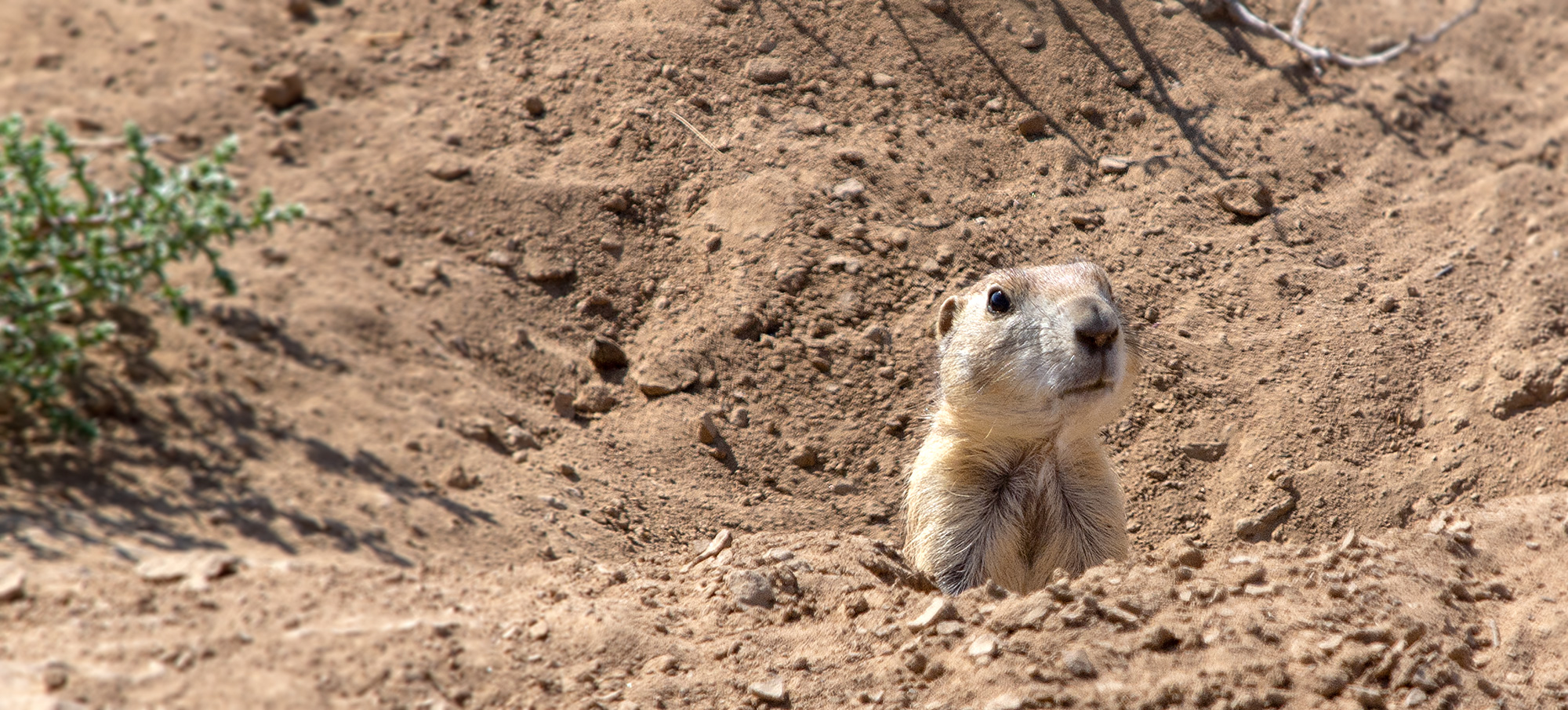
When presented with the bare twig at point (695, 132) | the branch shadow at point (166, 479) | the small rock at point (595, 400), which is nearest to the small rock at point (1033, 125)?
the bare twig at point (695, 132)

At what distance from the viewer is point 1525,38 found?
27.4ft

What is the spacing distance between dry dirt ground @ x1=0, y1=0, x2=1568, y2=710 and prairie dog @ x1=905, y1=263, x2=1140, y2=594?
0.39 metres

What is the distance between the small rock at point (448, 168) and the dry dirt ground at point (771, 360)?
25 millimetres

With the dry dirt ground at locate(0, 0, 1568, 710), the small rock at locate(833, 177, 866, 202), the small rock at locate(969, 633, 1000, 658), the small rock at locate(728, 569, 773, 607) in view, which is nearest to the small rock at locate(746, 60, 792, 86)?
the dry dirt ground at locate(0, 0, 1568, 710)

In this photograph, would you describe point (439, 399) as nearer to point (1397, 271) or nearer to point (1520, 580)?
point (1520, 580)

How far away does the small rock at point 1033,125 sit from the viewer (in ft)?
22.4

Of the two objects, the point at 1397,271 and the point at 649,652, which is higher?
the point at 1397,271

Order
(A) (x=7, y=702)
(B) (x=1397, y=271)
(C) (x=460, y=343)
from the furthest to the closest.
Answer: (B) (x=1397, y=271) < (C) (x=460, y=343) < (A) (x=7, y=702)

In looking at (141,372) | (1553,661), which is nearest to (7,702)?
(141,372)

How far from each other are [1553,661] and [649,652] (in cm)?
312

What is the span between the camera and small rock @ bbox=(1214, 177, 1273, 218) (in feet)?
22.3

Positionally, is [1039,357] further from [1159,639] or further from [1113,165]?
[1113,165]

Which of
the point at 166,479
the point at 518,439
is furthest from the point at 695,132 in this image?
the point at 166,479

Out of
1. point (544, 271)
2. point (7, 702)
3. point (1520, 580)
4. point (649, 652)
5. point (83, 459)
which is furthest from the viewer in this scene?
point (544, 271)
